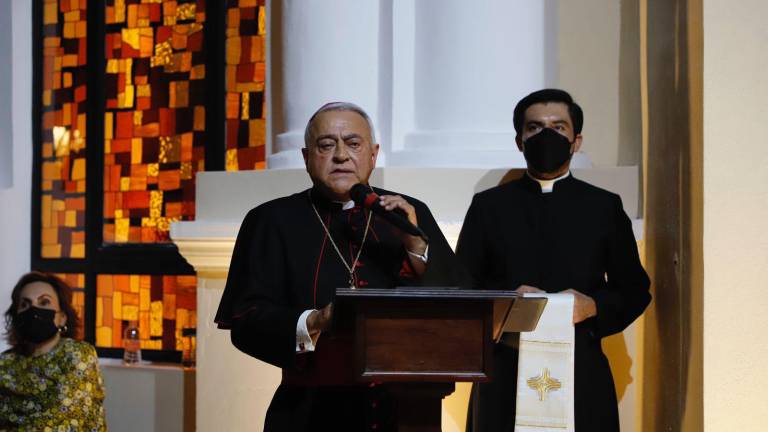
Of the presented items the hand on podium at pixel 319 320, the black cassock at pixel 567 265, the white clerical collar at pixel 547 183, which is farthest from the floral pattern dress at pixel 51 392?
the hand on podium at pixel 319 320

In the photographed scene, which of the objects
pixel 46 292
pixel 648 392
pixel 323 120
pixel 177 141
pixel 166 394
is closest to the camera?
pixel 323 120

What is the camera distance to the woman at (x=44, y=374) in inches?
207

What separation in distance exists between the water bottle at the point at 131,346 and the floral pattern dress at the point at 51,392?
148cm

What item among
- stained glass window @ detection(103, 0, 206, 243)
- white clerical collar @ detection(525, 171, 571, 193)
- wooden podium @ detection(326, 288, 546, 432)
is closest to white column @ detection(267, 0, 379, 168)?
white clerical collar @ detection(525, 171, 571, 193)

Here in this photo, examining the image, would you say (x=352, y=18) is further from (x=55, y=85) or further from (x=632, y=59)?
(x=55, y=85)

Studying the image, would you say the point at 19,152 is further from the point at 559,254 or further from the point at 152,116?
the point at 559,254

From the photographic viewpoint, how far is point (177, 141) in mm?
7246

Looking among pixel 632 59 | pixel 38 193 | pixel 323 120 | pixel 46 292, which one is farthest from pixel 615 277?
pixel 38 193

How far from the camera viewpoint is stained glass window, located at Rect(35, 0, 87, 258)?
297 inches

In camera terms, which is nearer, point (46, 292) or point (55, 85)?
point (46, 292)

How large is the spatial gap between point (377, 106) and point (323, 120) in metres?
2.13

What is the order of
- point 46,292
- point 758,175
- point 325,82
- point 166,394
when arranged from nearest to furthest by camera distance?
point 758,175, point 325,82, point 46,292, point 166,394

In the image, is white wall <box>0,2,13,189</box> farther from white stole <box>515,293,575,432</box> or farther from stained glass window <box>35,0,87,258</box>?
white stole <box>515,293,575,432</box>

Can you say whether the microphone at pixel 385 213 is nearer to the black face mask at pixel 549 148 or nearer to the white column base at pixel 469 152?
the black face mask at pixel 549 148
